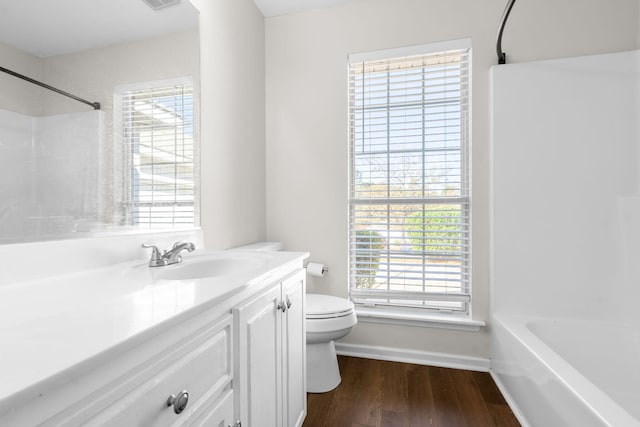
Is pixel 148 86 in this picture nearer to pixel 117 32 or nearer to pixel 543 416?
pixel 117 32

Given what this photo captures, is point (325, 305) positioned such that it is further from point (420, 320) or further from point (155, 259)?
point (155, 259)

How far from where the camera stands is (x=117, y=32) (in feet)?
3.82

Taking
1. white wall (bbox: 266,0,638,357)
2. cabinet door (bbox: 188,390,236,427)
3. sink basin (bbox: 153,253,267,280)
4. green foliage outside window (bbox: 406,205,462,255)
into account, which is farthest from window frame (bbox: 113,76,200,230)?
green foliage outside window (bbox: 406,205,462,255)

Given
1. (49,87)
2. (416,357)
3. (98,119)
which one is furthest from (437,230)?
(49,87)

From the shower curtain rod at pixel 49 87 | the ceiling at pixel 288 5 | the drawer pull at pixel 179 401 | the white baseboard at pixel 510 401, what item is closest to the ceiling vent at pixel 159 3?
the shower curtain rod at pixel 49 87

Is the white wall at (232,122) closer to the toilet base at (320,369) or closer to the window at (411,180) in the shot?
the window at (411,180)

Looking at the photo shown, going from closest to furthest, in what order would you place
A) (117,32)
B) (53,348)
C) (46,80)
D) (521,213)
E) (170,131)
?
1. (53,348)
2. (46,80)
3. (117,32)
4. (170,131)
5. (521,213)

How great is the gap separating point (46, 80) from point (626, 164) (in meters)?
2.64

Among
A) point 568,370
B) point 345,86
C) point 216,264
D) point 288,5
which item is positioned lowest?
point 568,370

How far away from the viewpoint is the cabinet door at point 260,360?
2.87 ft

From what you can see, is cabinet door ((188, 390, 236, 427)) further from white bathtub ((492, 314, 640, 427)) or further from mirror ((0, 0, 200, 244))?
white bathtub ((492, 314, 640, 427))

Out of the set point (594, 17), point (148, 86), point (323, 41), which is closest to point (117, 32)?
point (148, 86)

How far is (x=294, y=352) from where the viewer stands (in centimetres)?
128

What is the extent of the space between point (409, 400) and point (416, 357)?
1.44 feet
